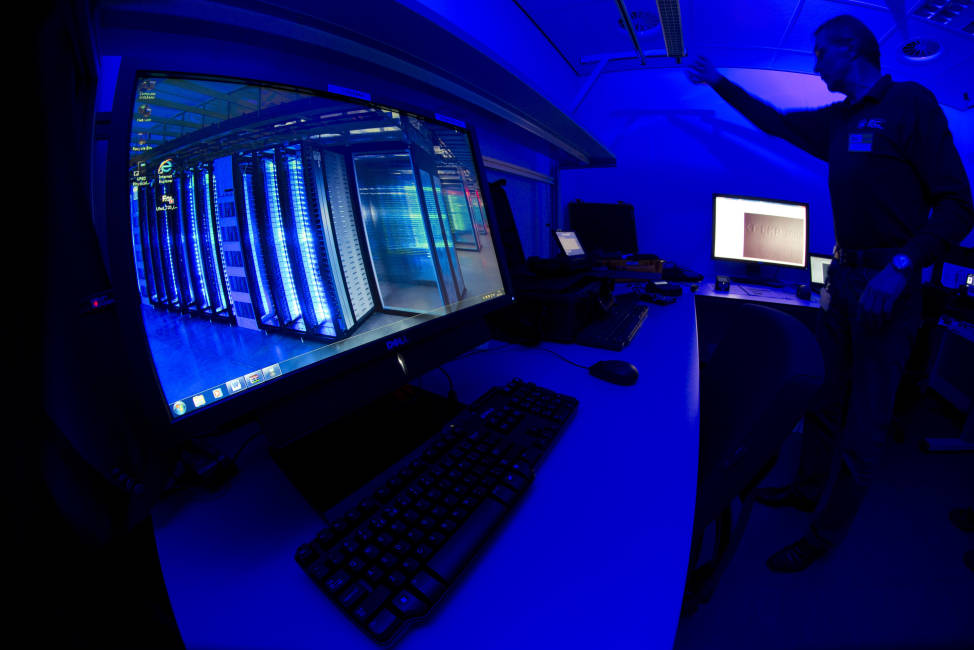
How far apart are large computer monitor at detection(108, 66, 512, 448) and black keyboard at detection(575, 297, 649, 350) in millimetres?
540

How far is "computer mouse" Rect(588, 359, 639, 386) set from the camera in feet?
2.70

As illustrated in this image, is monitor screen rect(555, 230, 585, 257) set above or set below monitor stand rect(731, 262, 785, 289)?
above

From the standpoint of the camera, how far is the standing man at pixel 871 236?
117 cm

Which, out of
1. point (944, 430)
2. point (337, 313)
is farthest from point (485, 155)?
point (944, 430)

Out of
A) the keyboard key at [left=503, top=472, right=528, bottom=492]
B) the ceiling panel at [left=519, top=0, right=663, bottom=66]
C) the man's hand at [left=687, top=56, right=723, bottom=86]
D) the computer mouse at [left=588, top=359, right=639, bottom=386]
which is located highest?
the ceiling panel at [left=519, top=0, right=663, bottom=66]

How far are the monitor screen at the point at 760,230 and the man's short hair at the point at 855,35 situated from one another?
1054 mm

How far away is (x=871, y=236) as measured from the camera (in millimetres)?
1281

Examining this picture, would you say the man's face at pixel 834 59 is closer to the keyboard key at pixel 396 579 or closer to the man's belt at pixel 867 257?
the man's belt at pixel 867 257

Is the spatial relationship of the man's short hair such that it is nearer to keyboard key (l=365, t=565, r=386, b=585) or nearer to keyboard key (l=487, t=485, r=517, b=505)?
keyboard key (l=487, t=485, r=517, b=505)

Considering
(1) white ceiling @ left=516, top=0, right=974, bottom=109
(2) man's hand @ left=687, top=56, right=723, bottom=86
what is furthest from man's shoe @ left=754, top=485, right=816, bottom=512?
(1) white ceiling @ left=516, top=0, right=974, bottom=109

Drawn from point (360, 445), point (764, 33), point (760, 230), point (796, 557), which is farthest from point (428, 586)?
point (764, 33)

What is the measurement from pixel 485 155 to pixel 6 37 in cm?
128

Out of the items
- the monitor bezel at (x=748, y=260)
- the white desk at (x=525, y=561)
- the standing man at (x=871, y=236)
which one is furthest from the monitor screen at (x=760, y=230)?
the white desk at (x=525, y=561)

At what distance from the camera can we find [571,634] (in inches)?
12.8
